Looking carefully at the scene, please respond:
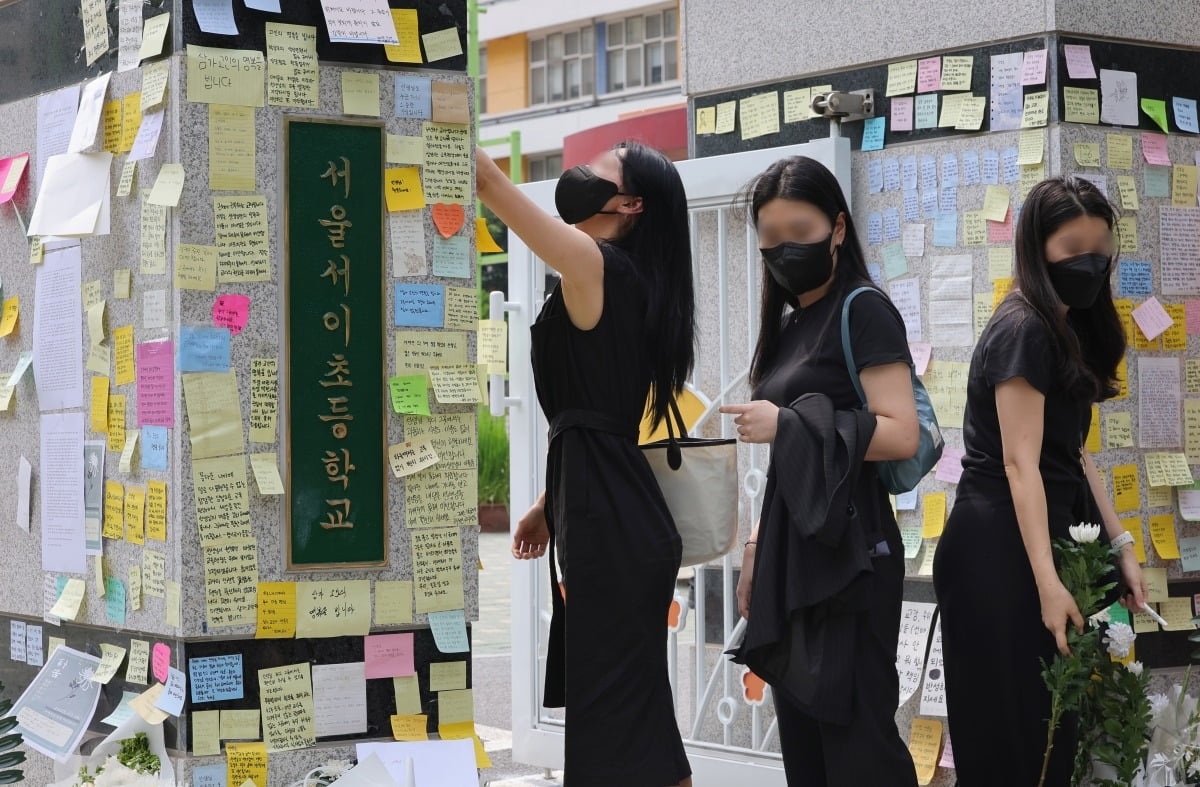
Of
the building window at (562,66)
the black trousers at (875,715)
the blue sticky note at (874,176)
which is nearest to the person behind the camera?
the black trousers at (875,715)

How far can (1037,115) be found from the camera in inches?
193

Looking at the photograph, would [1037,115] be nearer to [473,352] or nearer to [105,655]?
[473,352]

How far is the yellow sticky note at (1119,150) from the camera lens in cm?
495

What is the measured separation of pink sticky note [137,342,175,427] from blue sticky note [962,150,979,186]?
2.70 m

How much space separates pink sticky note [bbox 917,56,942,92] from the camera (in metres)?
5.17

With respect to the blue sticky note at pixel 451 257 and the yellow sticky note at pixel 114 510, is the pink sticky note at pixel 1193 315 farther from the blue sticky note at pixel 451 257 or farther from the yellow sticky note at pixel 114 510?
the yellow sticky note at pixel 114 510

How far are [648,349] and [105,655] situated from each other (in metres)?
1.53

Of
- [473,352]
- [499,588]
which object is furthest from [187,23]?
[499,588]

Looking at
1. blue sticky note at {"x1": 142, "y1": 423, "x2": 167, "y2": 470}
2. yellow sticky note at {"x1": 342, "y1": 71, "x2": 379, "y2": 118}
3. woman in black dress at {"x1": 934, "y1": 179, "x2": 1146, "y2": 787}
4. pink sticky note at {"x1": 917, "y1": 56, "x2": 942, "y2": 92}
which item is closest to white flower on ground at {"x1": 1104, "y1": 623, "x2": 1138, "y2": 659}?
woman in black dress at {"x1": 934, "y1": 179, "x2": 1146, "y2": 787}

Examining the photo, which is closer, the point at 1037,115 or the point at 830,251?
the point at 830,251

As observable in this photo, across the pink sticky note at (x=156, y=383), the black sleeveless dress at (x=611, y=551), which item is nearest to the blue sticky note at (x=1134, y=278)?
the black sleeveless dress at (x=611, y=551)

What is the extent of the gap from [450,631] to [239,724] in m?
0.54

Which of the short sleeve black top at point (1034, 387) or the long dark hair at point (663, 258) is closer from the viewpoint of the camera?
the long dark hair at point (663, 258)

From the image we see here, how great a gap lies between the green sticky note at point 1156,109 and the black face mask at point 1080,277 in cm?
131
